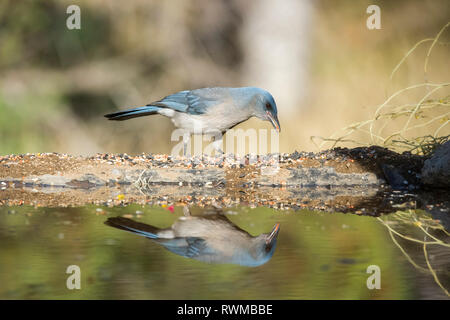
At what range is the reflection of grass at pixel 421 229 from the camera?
6.58 ft

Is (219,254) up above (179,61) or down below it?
below

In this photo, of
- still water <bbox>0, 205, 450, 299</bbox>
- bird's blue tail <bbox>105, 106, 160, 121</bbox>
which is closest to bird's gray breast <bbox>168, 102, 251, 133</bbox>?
bird's blue tail <bbox>105, 106, 160, 121</bbox>

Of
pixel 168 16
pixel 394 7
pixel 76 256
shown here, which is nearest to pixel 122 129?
pixel 168 16

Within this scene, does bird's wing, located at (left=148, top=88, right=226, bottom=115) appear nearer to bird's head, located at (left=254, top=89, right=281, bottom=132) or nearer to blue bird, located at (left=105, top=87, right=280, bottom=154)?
blue bird, located at (left=105, top=87, right=280, bottom=154)

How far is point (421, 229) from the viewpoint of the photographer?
2.69 metres

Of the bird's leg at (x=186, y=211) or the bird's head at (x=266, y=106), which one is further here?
the bird's head at (x=266, y=106)

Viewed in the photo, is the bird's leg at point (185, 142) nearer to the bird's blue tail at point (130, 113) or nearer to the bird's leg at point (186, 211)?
the bird's blue tail at point (130, 113)

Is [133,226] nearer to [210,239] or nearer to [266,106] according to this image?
[210,239]

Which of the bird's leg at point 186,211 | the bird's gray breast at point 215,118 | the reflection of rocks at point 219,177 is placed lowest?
the bird's leg at point 186,211

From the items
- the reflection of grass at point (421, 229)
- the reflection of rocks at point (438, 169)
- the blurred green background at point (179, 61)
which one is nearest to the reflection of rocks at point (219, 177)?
the reflection of rocks at point (438, 169)

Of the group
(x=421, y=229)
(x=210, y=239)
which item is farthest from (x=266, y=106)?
(x=210, y=239)

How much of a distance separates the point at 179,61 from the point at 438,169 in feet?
19.1

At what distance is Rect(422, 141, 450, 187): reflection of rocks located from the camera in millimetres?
4117

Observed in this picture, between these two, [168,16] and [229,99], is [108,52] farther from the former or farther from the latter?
[229,99]
